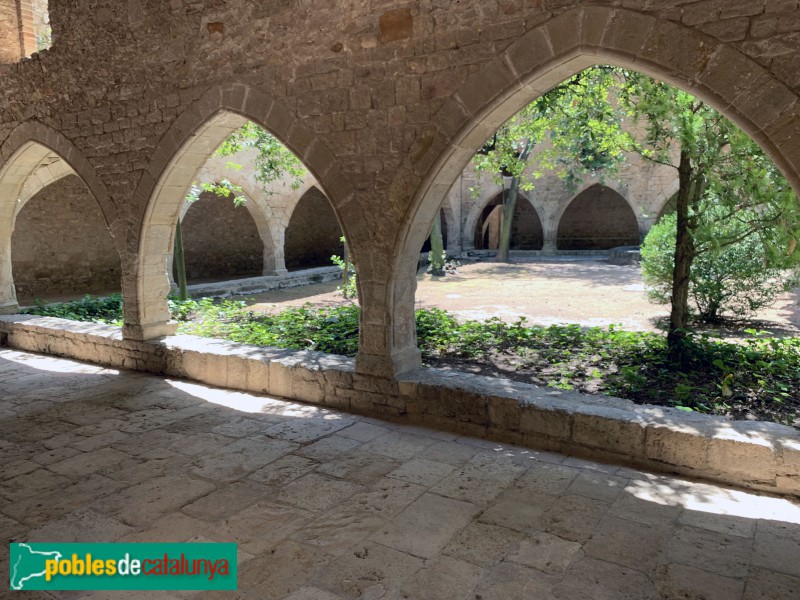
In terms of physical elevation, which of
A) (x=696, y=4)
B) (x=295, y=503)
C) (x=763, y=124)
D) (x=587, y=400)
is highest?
(x=696, y=4)

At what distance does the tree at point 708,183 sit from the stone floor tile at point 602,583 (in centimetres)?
294

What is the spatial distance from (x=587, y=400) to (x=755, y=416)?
3.98 feet

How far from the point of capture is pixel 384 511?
9.32 feet

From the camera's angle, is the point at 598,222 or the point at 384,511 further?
the point at 598,222

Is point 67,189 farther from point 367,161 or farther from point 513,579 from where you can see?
point 513,579

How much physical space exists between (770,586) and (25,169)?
8281mm

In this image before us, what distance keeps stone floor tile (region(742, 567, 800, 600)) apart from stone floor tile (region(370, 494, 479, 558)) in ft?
3.88

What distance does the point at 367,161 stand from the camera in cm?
406

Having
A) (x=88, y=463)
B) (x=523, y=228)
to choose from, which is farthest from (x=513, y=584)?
(x=523, y=228)

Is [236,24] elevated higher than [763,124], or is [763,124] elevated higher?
[236,24]

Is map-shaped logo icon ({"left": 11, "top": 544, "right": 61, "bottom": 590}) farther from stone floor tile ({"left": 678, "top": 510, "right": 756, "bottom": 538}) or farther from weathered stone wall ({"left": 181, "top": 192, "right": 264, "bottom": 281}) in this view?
weathered stone wall ({"left": 181, "top": 192, "right": 264, "bottom": 281})

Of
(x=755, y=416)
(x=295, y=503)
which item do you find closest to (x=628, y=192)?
(x=755, y=416)

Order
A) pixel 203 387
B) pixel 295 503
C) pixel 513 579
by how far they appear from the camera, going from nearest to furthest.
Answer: pixel 513 579
pixel 295 503
pixel 203 387

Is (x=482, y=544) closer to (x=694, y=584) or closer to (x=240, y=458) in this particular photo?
(x=694, y=584)
